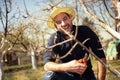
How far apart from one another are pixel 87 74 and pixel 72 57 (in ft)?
0.93

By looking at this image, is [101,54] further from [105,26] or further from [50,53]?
[105,26]

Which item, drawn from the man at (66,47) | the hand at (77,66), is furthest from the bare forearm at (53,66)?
the hand at (77,66)

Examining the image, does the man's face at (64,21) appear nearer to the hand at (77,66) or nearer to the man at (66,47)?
the man at (66,47)

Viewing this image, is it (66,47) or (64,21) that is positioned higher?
(64,21)

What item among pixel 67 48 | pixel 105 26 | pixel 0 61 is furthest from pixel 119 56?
pixel 67 48

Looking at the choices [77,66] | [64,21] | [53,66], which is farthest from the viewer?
[53,66]

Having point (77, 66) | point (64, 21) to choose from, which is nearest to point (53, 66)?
point (64, 21)

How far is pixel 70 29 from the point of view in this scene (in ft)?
13.0

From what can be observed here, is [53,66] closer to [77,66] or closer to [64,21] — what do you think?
[64,21]

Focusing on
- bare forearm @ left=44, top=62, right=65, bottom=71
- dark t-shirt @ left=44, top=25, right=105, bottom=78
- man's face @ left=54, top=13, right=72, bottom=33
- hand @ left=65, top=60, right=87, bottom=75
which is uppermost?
man's face @ left=54, top=13, right=72, bottom=33

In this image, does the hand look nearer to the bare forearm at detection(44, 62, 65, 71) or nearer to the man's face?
the bare forearm at detection(44, 62, 65, 71)

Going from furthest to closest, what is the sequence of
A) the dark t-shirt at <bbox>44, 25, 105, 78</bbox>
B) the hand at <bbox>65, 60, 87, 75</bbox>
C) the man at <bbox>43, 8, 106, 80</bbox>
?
the dark t-shirt at <bbox>44, 25, 105, 78</bbox>
the man at <bbox>43, 8, 106, 80</bbox>
the hand at <bbox>65, 60, 87, 75</bbox>

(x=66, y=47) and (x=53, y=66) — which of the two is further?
(x=66, y=47)

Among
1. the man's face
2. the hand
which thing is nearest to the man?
the man's face
